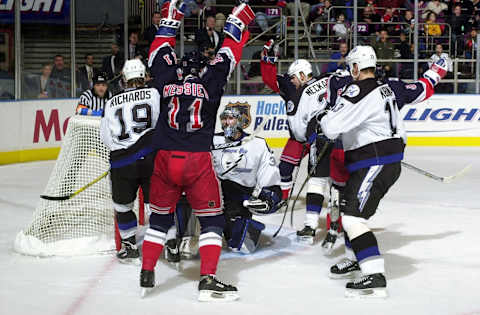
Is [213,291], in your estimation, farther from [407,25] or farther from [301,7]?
[407,25]

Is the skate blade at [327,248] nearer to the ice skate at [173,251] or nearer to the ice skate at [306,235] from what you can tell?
the ice skate at [306,235]

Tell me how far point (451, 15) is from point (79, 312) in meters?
11.5

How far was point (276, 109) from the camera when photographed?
41.9ft

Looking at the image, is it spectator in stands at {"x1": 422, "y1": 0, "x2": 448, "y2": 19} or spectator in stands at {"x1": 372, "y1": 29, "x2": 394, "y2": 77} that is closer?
spectator in stands at {"x1": 372, "y1": 29, "x2": 394, "y2": 77}

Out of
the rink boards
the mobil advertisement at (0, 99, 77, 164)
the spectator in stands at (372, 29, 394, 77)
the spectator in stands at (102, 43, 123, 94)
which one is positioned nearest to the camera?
the mobil advertisement at (0, 99, 77, 164)

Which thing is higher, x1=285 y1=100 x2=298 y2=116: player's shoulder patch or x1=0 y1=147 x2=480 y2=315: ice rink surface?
x1=285 y1=100 x2=298 y2=116: player's shoulder patch

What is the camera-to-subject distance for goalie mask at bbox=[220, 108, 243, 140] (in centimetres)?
557

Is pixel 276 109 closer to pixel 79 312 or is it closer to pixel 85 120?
pixel 85 120

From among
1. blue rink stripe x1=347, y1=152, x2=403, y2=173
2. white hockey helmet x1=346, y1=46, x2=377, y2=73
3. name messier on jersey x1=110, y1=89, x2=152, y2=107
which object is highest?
white hockey helmet x1=346, y1=46, x2=377, y2=73

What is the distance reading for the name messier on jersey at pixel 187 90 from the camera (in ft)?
15.0

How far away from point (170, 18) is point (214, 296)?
5.04 ft

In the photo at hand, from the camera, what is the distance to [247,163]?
5727mm

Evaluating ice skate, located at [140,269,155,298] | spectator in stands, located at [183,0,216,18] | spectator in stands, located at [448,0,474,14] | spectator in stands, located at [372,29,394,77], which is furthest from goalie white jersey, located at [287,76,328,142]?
spectator in stands, located at [448,0,474,14]

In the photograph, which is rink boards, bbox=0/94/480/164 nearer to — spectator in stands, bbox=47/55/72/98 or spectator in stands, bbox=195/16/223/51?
spectator in stands, bbox=195/16/223/51
